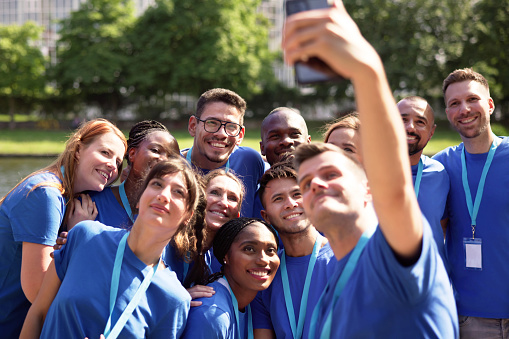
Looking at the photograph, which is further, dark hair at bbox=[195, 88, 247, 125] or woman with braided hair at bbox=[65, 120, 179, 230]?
dark hair at bbox=[195, 88, 247, 125]

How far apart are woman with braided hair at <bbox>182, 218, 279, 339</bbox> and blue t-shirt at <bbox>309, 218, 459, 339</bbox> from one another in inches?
67.1

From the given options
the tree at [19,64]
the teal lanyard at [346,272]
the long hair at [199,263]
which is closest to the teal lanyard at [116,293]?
the long hair at [199,263]

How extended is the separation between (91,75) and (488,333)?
48.6 meters

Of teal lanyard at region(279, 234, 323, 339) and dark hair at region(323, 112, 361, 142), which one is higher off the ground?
dark hair at region(323, 112, 361, 142)

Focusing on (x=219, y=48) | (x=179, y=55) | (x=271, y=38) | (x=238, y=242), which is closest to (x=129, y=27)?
(x=179, y=55)

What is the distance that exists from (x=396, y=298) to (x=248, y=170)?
12.2 ft

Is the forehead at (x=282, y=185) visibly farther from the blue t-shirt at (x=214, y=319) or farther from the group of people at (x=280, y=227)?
the blue t-shirt at (x=214, y=319)

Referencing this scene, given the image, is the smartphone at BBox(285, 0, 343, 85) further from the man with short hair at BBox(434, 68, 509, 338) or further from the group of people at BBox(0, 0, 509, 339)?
the man with short hair at BBox(434, 68, 509, 338)

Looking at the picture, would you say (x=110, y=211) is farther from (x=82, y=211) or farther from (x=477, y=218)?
(x=477, y=218)

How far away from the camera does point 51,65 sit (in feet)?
169

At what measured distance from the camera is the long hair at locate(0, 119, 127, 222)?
13.6 ft

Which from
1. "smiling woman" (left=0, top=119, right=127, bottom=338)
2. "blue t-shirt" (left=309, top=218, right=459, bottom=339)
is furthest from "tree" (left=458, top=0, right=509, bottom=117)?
"blue t-shirt" (left=309, top=218, right=459, bottom=339)

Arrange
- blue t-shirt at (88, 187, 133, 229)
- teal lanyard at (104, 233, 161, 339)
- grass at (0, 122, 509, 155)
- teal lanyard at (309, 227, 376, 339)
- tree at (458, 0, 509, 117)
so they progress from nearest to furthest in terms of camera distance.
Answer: teal lanyard at (309, 227, 376, 339)
teal lanyard at (104, 233, 161, 339)
blue t-shirt at (88, 187, 133, 229)
grass at (0, 122, 509, 155)
tree at (458, 0, 509, 117)

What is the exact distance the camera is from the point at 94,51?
49312 millimetres
